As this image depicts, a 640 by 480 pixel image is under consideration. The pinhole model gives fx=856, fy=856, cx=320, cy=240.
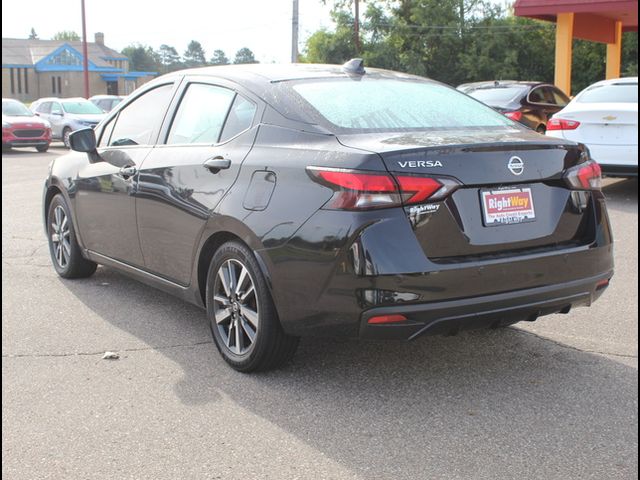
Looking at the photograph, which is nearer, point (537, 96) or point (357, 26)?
point (537, 96)

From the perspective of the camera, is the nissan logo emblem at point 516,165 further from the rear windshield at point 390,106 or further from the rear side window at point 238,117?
the rear side window at point 238,117

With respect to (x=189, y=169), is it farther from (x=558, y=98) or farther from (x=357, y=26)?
(x=357, y=26)

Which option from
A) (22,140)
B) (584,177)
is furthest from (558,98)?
(22,140)

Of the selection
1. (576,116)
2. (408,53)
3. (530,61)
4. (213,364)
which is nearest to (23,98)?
(408,53)

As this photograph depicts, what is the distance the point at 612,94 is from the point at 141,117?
802 centimetres

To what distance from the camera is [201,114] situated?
516 centimetres

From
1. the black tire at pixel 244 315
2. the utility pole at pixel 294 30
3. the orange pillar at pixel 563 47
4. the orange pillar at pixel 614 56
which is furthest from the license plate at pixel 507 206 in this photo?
the utility pole at pixel 294 30

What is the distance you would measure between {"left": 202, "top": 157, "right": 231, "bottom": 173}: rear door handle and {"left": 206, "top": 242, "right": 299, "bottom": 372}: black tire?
1.38ft

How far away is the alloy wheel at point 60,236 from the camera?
22.1ft

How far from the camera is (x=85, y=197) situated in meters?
6.18

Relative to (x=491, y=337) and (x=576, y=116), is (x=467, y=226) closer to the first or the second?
(x=491, y=337)

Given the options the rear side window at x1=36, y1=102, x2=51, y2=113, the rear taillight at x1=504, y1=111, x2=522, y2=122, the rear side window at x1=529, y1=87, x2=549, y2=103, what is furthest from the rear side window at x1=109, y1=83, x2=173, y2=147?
the rear side window at x1=36, y1=102, x2=51, y2=113

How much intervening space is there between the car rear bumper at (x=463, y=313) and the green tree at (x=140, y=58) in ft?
451

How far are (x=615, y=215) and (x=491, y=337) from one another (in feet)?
18.3
